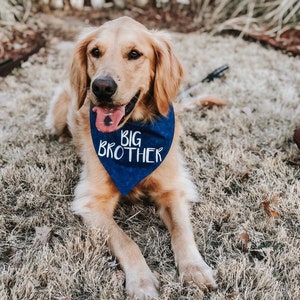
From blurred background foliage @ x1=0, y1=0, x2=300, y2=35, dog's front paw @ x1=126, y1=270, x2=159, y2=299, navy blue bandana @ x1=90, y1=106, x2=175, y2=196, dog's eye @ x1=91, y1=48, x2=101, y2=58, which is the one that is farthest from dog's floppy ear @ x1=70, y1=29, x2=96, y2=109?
blurred background foliage @ x1=0, y1=0, x2=300, y2=35

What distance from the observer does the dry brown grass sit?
6.75ft

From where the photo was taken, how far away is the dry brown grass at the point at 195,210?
2.06 meters

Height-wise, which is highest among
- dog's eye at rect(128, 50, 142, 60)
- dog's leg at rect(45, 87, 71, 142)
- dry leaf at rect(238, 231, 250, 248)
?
dog's eye at rect(128, 50, 142, 60)

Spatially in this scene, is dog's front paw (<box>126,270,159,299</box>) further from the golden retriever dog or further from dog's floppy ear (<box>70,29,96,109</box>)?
dog's floppy ear (<box>70,29,96,109</box>)

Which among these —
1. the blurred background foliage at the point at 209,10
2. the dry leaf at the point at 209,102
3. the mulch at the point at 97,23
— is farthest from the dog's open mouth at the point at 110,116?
the blurred background foliage at the point at 209,10

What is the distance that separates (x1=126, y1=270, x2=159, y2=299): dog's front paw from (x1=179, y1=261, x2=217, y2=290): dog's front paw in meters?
0.15

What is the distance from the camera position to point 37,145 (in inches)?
140

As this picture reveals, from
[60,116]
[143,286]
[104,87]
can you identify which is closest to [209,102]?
[60,116]

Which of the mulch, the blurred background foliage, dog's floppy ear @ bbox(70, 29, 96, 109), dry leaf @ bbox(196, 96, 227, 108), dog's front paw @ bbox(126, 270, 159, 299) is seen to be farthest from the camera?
the blurred background foliage

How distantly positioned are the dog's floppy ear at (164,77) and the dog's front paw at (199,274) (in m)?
1.07

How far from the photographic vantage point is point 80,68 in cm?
292

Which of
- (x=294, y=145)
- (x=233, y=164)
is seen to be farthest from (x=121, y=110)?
(x=294, y=145)

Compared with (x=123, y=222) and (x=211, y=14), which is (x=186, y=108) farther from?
(x=211, y=14)

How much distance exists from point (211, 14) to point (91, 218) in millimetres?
6317
